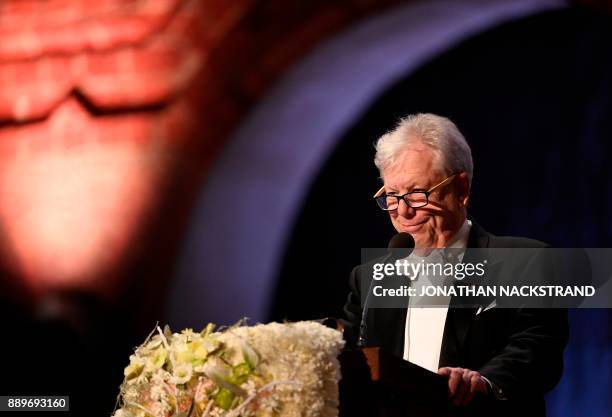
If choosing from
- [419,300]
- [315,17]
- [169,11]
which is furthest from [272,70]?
[419,300]

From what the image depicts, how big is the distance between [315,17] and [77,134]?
54.2 inches

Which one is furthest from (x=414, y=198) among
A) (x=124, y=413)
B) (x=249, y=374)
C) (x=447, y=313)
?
(x=124, y=413)

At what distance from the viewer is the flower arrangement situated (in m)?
1.71

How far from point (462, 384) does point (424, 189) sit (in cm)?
49

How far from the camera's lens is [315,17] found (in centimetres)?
463

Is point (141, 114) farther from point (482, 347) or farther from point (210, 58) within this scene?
point (482, 347)

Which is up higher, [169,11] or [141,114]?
[169,11]

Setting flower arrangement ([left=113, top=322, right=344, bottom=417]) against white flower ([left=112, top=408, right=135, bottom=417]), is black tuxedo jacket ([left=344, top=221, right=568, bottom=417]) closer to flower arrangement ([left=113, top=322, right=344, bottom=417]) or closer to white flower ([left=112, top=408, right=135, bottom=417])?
flower arrangement ([left=113, top=322, right=344, bottom=417])

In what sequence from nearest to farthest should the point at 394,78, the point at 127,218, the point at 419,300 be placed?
the point at 419,300
the point at 394,78
the point at 127,218

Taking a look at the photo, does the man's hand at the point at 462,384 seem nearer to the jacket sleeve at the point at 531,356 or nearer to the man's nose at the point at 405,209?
the jacket sleeve at the point at 531,356

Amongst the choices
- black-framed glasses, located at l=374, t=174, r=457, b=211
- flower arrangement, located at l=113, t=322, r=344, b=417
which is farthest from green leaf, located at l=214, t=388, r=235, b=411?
black-framed glasses, located at l=374, t=174, r=457, b=211

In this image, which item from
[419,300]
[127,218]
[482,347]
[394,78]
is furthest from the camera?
[127,218]

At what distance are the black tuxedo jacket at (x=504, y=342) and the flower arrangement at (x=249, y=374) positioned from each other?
0.13 m

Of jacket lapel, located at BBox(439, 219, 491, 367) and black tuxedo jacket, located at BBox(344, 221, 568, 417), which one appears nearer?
black tuxedo jacket, located at BBox(344, 221, 568, 417)
